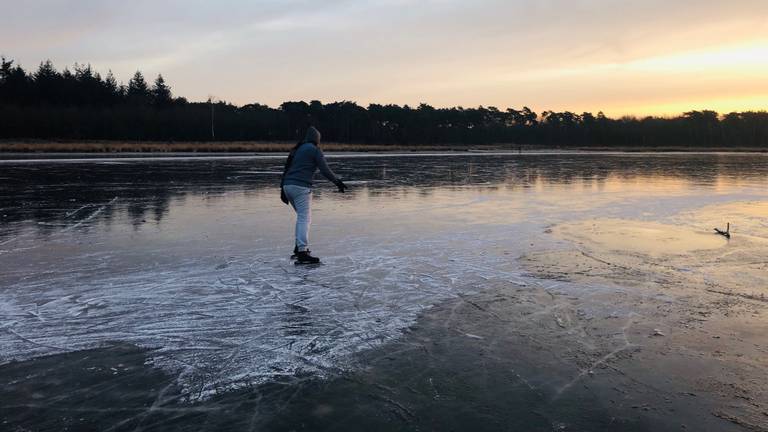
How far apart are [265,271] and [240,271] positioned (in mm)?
272

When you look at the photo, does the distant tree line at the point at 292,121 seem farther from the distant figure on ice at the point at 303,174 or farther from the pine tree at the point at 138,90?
the distant figure on ice at the point at 303,174


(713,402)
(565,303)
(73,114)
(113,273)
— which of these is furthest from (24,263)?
(73,114)

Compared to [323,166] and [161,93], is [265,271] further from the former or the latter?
[161,93]

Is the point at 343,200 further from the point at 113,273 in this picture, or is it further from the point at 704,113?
the point at 704,113

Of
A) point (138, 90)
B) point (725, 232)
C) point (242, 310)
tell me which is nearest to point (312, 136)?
point (242, 310)

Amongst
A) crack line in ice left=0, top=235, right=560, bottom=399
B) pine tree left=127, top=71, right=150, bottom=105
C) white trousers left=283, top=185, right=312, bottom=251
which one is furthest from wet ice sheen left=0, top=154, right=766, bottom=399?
pine tree left=127, top=71, right=150, bottom=105

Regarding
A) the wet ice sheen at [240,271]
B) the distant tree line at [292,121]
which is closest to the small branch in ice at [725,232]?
the wet ice sheen at [240,271]

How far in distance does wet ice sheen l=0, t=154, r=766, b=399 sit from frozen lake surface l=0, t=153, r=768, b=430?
0.06ft

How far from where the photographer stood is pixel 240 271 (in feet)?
20.2

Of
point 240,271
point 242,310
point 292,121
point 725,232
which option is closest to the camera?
point 242,310

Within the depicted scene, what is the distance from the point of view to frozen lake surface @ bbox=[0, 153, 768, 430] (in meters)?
3.96

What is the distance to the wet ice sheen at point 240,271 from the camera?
3990 mm

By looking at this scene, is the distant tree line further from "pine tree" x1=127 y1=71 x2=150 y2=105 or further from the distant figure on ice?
the distant figure on ice

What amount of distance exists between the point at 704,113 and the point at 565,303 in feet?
423
